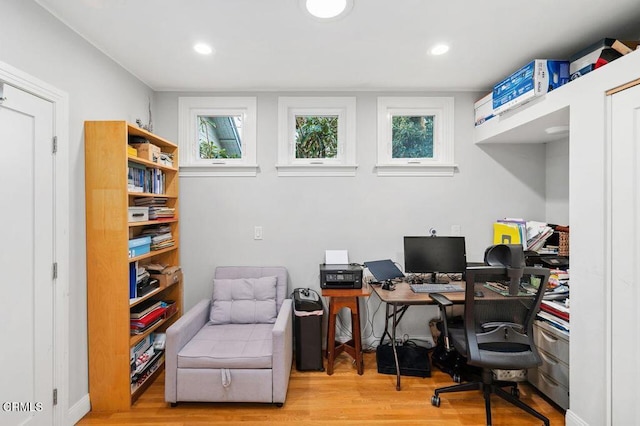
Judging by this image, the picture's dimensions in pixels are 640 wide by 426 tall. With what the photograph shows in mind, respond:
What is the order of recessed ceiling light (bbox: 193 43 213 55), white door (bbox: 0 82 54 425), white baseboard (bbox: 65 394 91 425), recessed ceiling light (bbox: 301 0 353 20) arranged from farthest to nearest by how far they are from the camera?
recessed ceiling light (bbox: 193 43 213 55) < white baseboard (bbox: 65 394 91 425) < recessed ceiling light (bbox: 301 0 353 20) < white door (bbox: 0 82 54 425)

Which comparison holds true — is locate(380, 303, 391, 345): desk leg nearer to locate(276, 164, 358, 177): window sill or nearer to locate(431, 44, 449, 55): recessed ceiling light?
locate(276, 164, 358, 177): window sill

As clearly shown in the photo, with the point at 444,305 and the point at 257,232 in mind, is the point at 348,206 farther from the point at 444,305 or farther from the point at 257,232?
the point at 444,305

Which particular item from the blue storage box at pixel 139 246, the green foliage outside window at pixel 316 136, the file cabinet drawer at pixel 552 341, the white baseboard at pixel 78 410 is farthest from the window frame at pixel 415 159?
the white baseboard at pixel 78 410

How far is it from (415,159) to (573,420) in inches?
87.5

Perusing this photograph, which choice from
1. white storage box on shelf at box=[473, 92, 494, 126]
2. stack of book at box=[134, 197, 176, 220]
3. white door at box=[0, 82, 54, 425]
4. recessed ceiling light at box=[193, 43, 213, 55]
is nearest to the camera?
white door at box=[0, 82, 54, 425]

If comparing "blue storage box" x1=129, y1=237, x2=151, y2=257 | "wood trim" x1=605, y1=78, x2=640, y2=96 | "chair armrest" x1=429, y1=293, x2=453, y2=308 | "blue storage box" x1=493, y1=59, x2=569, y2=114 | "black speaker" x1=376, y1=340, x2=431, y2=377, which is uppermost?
"blue storage box" x1=493, y1=59, x2=569, y2=114

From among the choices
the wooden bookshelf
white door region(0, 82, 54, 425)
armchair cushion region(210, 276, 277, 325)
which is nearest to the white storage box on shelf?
armchair cushion region(210, 276, 277, 325)

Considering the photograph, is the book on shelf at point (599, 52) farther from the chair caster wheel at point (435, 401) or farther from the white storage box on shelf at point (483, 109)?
the chair caster wheel at point (435, 401)

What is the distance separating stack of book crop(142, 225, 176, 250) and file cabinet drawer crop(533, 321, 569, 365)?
10.2 feet

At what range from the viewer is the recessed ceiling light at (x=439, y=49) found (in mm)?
2051

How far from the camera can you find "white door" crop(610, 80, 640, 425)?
1469 millimetres

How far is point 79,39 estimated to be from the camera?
191 centimetres

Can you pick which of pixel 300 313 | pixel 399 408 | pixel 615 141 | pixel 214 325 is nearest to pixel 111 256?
pixel 214 325

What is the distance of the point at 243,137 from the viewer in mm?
2855
